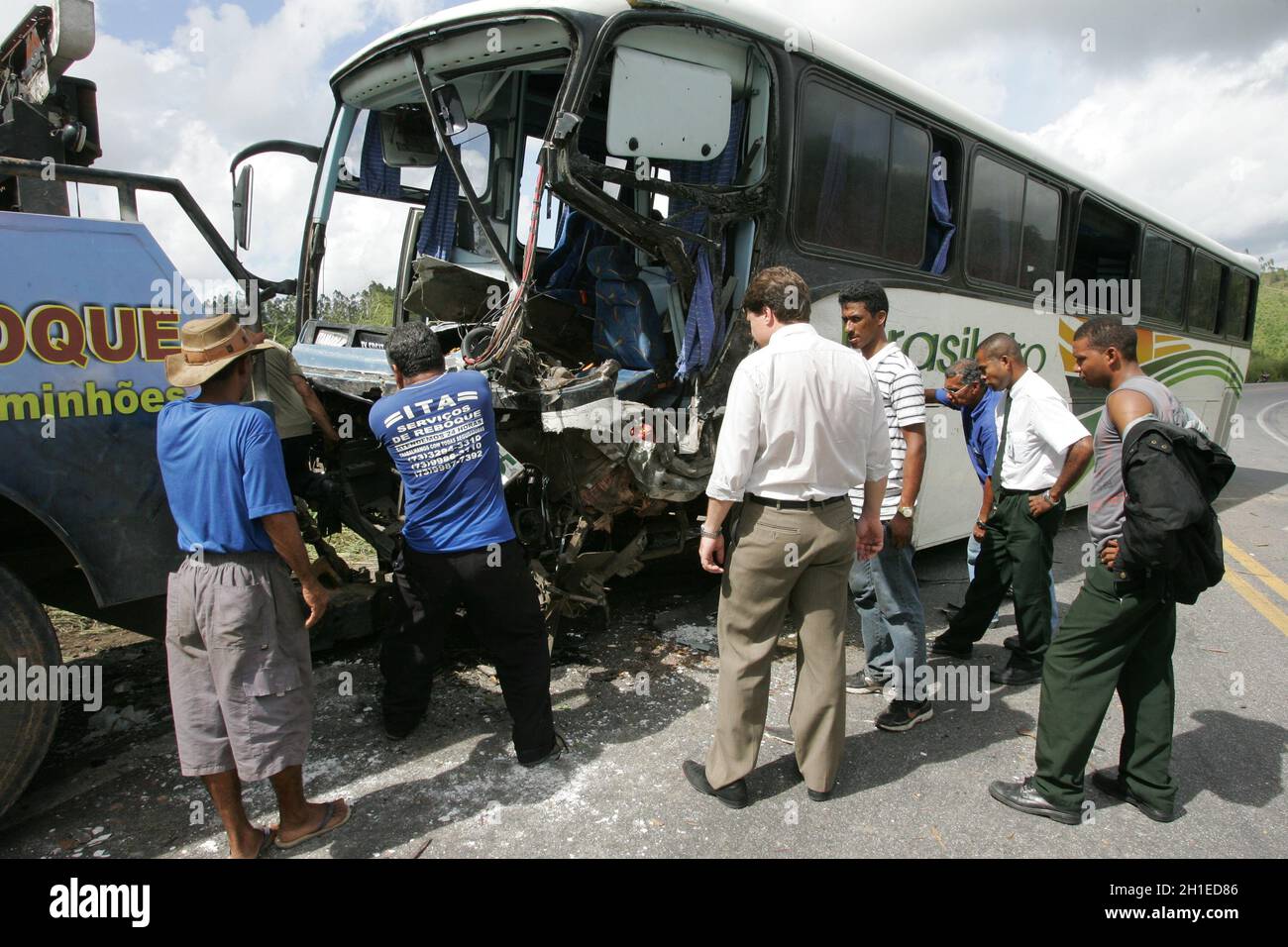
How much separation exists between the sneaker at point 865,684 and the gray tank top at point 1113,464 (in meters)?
1.52

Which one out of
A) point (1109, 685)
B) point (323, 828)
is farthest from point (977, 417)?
point (323, 828)

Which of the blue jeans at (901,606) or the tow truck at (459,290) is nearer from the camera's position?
the tow truck at (459,290)

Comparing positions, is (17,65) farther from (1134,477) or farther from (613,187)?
(1134,477)

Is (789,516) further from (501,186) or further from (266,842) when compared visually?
(501,186)

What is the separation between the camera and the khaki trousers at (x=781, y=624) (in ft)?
9.64

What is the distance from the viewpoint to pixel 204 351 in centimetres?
260

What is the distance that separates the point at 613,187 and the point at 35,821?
403cm

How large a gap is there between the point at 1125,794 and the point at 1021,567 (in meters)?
1.32

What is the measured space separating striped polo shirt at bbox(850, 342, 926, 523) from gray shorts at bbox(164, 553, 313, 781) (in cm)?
237

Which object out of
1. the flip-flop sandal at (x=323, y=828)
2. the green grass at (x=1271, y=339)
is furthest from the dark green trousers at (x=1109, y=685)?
the green grass at (x=1271, y=339)

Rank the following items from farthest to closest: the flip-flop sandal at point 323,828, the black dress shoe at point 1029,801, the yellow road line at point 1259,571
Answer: the yellow road line at point 1259,571 < the black dress shoe at point 1029,801 < the flip-flop sandal at point 323,828

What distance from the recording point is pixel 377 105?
468cm

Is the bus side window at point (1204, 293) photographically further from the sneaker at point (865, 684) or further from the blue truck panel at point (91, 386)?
the blue truck panel at point (91, 386)

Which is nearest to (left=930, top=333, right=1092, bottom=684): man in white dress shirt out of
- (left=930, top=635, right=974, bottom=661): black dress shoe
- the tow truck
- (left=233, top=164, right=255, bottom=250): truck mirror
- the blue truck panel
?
(left=930, top=635, right=974, bottom=661): black dress shoe
